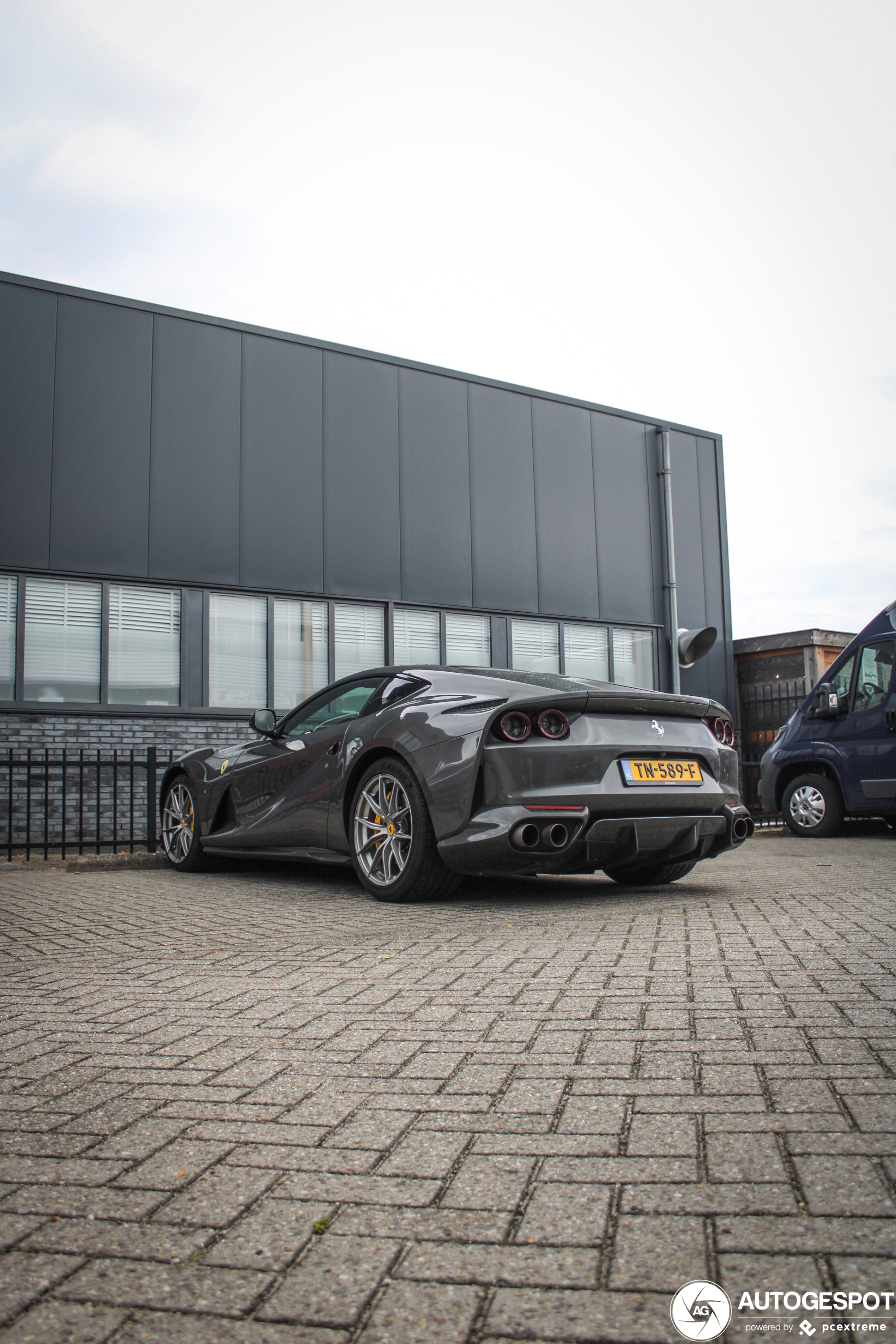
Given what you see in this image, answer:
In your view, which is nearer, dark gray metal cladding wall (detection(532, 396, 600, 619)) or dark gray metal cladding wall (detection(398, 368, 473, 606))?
dark gray metal cladding wall (detection(398, 368, 473, 606))

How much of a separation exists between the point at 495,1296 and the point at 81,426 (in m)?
12.7

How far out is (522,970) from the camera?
3584 mm

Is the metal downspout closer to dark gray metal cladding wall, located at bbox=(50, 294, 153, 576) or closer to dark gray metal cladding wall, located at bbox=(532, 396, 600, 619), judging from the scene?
dark gray metal cladding wall, located at bbox=(532, 396, 600, 619)

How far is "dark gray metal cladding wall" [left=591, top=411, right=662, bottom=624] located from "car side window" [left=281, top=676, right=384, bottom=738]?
1072 centimetres

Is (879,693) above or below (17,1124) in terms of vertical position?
above

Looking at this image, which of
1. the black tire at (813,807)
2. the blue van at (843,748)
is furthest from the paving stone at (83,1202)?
the black tire at (813,807)

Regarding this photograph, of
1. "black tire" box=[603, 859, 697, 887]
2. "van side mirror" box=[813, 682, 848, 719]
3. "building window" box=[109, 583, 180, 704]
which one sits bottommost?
"black tire" box=[603, 859, 697, 887]

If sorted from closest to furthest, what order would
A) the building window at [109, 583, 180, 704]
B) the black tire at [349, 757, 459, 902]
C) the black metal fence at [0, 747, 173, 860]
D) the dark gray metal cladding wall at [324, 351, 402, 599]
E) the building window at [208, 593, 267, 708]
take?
the black tire at [349, 757, 459, 902]
the black metal fence at [0, 747, 173, 860]
the building window at [109, 583, 180, 704]
the building window at [208, 593, 267, 708]
the dark gray metal cladding wall at [324, 351, 402, 599]

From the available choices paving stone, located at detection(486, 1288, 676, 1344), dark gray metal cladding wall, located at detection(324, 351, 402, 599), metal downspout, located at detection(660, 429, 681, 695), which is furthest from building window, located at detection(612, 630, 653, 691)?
paving stone, located at detection(486, 1288, 676, 1344)

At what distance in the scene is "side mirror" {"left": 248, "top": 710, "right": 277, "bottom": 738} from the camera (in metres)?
7.03

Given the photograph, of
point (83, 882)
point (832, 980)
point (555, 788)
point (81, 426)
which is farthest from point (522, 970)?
point (81, 426)

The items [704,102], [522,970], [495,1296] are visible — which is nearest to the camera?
[495,1296]

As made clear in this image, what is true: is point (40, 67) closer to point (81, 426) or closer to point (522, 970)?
point (81, 426)

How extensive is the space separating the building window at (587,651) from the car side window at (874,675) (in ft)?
19.2
